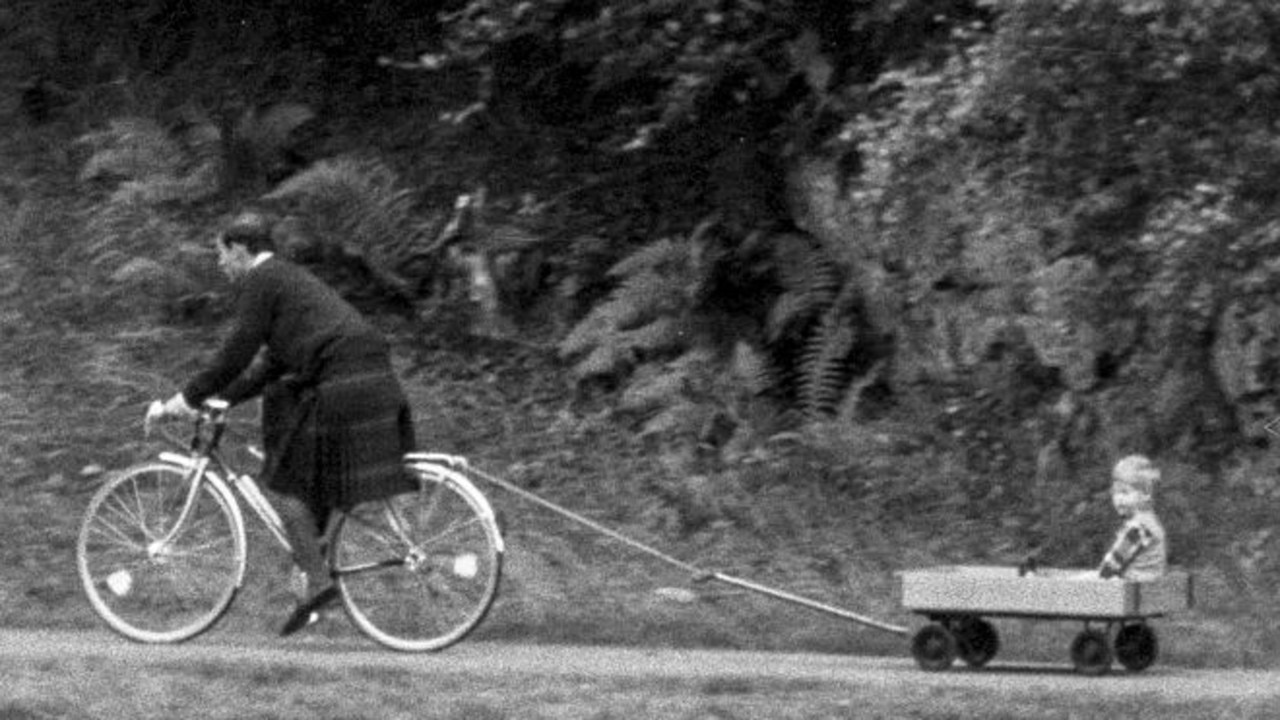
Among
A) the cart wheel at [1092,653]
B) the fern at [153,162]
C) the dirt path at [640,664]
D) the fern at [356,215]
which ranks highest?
the fern at [153,162]

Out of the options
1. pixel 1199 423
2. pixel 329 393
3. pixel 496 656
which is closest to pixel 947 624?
pixel 496 656

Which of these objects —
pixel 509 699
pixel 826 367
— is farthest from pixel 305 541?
pixel 826 367

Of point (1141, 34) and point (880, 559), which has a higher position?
point (1141, 34)

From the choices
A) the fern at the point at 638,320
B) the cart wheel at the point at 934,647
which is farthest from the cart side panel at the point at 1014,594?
the fern at the point at 638,320

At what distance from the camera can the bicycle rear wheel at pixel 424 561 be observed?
42.0 ft

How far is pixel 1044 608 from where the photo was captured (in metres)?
11.9

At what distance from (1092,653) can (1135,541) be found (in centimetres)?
49

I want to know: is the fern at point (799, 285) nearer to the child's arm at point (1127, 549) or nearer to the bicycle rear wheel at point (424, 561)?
the bicycle rear wheel at point (424, 561)

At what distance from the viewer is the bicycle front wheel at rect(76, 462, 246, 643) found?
13180 mm

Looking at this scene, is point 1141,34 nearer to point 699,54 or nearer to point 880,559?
point 880,559

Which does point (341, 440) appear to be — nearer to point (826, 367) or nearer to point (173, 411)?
point (173, 411)

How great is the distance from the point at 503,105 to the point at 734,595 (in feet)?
19.9

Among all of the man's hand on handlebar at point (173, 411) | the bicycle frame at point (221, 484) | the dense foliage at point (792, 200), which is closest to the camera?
the man's hand on handlebar at point (173, 411)

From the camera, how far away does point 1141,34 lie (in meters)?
12.8
